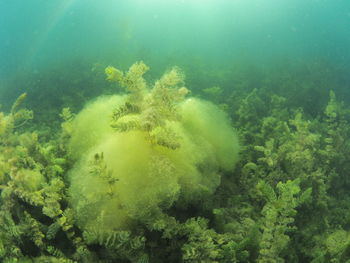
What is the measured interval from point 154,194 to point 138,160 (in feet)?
1.03

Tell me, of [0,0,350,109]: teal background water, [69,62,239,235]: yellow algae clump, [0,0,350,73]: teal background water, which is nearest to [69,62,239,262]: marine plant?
[69,62,239,235]: yellow algae clump

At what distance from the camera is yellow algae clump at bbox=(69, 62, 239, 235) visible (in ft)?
7.40

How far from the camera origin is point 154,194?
2232 millimetres

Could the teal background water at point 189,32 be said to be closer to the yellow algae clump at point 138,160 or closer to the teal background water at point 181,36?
the teal background water at point 181,36

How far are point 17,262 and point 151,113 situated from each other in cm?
154

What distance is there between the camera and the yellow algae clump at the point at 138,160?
2256 mm

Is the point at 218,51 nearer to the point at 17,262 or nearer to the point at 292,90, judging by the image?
the point at 292,90

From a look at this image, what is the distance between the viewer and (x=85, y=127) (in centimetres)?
316

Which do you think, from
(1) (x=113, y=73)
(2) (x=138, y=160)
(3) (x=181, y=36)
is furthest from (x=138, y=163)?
(3) (x=181, y=36)

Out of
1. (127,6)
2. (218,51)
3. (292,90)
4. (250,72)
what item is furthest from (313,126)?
(127,6)

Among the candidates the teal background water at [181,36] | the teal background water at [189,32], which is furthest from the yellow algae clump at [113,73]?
the teal background water at [189,32]

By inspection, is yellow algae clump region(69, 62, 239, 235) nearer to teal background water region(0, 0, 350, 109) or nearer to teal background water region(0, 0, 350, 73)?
teal background water region(0, 0, 350, 109)

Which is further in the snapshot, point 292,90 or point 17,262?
point 292,90

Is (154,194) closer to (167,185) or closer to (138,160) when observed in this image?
(167,185)
